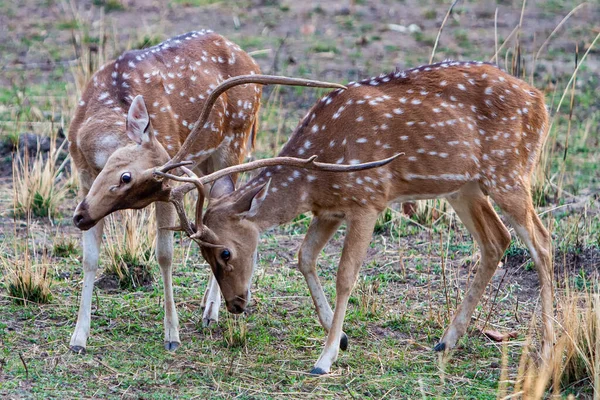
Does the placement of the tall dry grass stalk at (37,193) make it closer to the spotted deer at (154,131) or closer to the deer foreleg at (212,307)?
the spotted deer at (154,131)

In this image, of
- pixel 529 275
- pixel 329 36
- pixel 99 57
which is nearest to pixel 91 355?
pixel 529 275

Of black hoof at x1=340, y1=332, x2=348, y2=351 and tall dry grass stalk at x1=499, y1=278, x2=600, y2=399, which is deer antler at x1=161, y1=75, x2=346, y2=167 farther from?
tall dry grass stalk at x1=499, y1=278, x2=600, y2=399

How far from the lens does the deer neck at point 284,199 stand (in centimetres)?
601

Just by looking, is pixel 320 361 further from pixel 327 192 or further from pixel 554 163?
pixel 554 163

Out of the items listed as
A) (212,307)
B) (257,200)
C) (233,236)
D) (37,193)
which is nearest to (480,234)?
(257,200)

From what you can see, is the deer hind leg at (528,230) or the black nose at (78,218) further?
the deer hind leg at (528,230)

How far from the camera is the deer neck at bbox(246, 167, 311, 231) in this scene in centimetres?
601

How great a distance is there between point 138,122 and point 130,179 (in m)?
0.41

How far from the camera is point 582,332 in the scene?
538 cm

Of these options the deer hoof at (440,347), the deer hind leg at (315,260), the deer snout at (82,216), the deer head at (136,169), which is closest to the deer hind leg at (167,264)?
the deer head at (136,169)

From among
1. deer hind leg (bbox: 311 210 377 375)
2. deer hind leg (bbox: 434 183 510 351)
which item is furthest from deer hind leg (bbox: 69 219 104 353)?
deer hind leg (bbox: 434 183 510 351)

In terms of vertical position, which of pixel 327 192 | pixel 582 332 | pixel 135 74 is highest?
pixel 135 74

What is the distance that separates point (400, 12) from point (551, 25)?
2150 millimetres

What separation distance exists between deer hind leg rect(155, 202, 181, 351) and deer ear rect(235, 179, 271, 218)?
0.53 metres
